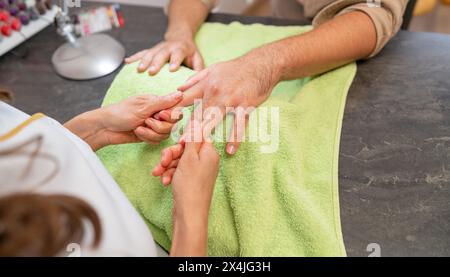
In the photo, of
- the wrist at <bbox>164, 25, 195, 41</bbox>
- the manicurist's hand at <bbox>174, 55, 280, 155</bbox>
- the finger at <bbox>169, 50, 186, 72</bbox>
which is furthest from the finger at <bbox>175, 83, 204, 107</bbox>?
the wrist at <bbox>164, 25, 195, 41</bbox>

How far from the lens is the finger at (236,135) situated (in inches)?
29.5

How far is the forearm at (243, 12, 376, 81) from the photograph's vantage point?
3.16ft

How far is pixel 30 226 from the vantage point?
41cm

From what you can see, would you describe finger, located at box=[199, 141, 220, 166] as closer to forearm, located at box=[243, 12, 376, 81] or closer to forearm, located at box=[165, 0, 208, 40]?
forearm, located at box=[243, 12, 376, 81]

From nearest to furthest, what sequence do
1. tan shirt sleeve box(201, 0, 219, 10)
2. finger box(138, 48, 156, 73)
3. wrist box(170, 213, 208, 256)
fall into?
wrist box(170, 213, 208, 256) < finger box(138, 48, 156, 73) < tan shirt sleeve box(201, 0, 219, 10)

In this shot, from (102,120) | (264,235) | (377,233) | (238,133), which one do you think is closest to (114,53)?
(102,120)

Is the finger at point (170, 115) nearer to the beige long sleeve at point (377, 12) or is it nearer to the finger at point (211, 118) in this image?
the finger at point (211, 118)

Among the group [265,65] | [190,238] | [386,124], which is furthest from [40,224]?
[386,124]

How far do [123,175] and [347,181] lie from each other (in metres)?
0.50

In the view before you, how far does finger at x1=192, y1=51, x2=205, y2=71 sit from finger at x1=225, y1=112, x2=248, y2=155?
0.96ft

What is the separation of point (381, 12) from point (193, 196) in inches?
30.1

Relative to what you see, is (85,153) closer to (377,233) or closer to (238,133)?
(238,133)

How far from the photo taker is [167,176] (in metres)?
0.74

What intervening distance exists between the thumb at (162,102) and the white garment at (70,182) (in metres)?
0.27
